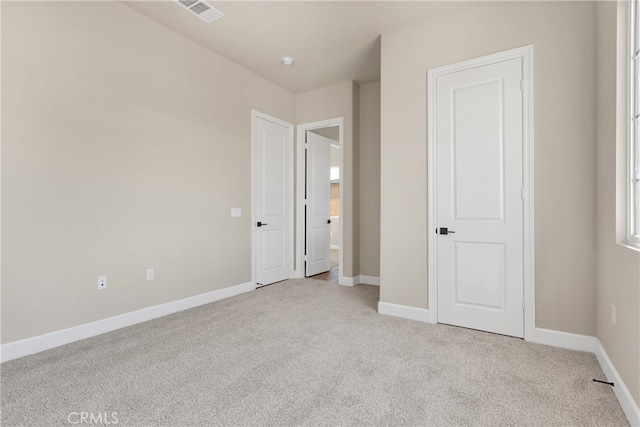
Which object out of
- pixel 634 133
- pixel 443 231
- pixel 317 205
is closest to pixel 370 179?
pixel 317 205

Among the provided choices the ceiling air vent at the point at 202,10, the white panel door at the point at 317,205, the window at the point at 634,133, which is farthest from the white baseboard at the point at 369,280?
the ceiling air vent at the point at 202,10

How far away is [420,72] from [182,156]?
8.52ft

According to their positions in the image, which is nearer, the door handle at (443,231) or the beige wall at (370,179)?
the door handle at (443,231)

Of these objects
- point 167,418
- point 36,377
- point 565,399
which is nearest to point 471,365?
point 565,399

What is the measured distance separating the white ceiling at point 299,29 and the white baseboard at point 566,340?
287cm

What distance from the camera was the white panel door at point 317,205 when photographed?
16.9ft

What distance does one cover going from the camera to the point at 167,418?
1560 millimetres

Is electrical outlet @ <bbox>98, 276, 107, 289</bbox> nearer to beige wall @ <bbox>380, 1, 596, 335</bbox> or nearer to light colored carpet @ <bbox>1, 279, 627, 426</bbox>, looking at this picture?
light colored carpet @ <bbox>1, 279, 627, 426</bbox>

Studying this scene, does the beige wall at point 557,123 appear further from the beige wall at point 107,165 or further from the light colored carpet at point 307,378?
the beige wall at point 107,165

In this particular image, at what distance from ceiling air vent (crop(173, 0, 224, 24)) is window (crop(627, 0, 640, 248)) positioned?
3.08 metres

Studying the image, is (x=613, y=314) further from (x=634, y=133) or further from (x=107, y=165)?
(x=107, y=165)

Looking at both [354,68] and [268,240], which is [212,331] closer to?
[268,240]

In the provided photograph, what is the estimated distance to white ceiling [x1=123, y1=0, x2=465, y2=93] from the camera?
284 centimetres

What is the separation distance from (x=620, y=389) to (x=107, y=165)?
3.92 meters
